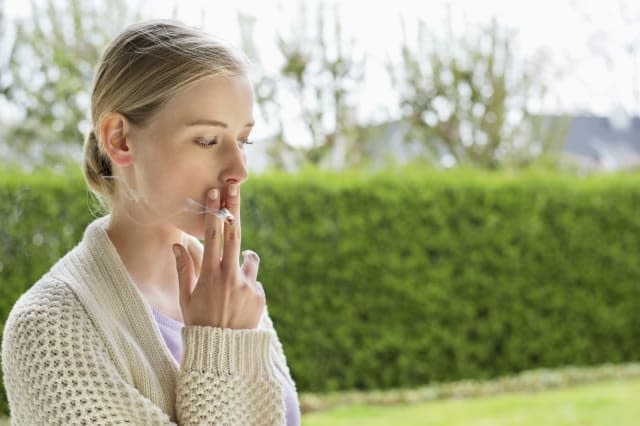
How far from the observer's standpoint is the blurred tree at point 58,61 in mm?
7430

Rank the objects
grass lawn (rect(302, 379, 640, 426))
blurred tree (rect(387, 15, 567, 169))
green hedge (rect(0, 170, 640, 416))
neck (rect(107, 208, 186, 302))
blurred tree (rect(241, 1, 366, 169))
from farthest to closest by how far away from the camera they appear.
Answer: blurred tree (rect(387, 15, 567, 169)) < blurred tree (rect(241, 1, 366, 169)) < green hedge (rect(0, 170, 640, 416)) < grass lawn (rect(302, 379, 640, 426)) < neck (rect(107, 208, 186, 302))

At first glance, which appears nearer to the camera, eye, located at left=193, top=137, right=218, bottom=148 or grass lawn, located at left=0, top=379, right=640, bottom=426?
eye, located at left=193, top=137, right=218, bottom=148

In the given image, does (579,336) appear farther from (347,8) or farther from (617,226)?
(347,8)

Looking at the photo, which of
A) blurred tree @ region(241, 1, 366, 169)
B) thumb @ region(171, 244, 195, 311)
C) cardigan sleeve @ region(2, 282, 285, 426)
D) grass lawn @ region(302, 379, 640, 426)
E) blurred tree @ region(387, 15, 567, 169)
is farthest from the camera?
blurred tree @ region(387, 15, 567, 169)

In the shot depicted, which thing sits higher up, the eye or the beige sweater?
the eye

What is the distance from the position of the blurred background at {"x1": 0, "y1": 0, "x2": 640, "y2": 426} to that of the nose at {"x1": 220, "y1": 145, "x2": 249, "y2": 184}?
10.6 feet

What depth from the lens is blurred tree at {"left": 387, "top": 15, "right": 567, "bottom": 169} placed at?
938cm

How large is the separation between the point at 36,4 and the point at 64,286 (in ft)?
23.1

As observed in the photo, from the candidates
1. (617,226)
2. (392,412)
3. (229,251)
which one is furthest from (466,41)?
(229,251)

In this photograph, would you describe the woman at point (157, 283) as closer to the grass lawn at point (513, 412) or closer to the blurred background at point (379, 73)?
the grass lawn at point (513, 412)

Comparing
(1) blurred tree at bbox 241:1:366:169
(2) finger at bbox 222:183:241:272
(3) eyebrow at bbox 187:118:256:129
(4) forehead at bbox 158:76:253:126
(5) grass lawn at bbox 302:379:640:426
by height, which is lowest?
(5) grass lawn at bbox 302:379:640:426

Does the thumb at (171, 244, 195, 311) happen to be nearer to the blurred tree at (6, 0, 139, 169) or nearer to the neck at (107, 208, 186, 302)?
the neck at (107, 208, 186, 302)

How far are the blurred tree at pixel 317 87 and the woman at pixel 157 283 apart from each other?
23.0ft

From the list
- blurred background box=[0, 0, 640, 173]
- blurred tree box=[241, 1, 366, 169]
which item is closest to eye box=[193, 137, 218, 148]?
blurred background box=[0, 0, 640, 173]
